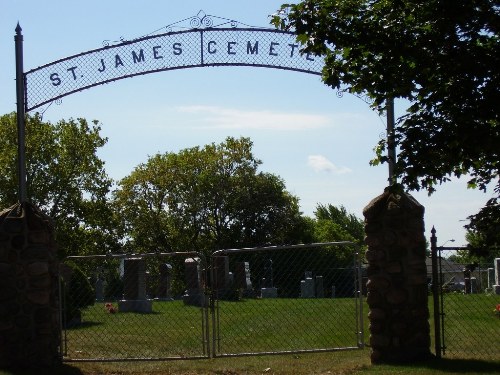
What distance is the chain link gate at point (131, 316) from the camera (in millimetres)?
12008

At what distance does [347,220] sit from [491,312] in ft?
238

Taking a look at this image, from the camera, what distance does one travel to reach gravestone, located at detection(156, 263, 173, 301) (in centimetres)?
1898

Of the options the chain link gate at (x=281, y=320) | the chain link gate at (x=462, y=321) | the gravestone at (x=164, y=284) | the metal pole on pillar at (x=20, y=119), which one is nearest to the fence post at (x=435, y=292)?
the chain link gate at (x=462, y=321)

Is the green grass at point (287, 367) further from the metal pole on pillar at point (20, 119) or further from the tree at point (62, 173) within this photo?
the tree at point (62, 173)

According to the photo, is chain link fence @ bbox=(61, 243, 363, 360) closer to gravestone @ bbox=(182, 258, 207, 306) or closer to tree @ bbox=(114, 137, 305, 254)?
gravestone @ bbox=(182, 258, 207, 306)

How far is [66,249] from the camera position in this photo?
39.2m

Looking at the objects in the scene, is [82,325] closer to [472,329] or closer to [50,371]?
[50,371]

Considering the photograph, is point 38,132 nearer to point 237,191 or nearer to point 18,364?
point 237,191

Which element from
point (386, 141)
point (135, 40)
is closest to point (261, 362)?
point (386, 141)

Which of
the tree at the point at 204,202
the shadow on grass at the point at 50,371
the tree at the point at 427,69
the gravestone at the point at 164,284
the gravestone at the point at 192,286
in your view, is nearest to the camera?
the tree at the point at 427,69

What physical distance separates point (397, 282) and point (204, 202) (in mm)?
41889

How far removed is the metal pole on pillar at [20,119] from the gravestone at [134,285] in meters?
5.53

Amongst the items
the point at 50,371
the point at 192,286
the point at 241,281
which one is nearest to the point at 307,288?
the point at 192,286

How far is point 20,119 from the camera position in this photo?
1216 centimetres
